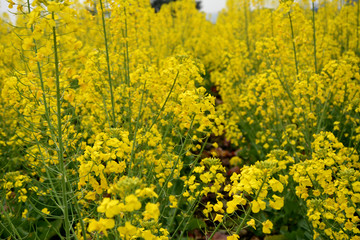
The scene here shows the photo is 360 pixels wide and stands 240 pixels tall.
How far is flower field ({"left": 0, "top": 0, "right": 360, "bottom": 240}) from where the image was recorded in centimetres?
167

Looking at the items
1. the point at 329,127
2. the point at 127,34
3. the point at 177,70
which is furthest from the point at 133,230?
the point at 329,127

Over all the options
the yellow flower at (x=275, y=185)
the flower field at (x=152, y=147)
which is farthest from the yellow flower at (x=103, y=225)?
the yellow flower at (x=275, y=185)

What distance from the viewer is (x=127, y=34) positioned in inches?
145

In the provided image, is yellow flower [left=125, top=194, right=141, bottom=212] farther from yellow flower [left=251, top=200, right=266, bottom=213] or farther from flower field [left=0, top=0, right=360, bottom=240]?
yellow flower [left=251, top=200, right=266, bottom=213]

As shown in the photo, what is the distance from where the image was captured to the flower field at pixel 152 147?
167 cm

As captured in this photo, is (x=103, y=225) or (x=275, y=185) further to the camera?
(x=275, y=185)

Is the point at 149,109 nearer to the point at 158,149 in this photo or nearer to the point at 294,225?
the point at 158,149

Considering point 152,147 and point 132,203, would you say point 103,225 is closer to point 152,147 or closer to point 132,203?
point 132,203

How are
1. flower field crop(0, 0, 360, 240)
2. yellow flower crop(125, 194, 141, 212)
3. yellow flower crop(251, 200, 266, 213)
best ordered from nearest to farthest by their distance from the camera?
yellow flower crop(125, 194, 141, 212), yellow flower crop(251, 200, 266, 213), flower field crop(0, 0, 360, 240)

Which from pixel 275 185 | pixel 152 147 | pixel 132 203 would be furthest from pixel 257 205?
pixel 152 147

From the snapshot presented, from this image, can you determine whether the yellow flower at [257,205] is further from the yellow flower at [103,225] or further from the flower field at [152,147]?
the yellow flower at [103,225]

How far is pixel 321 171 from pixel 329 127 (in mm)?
2570

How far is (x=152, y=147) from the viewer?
3.39 metres

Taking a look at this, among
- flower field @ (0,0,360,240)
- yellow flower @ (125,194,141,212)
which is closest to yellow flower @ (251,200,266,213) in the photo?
flower field @ (0,0,360,240)
